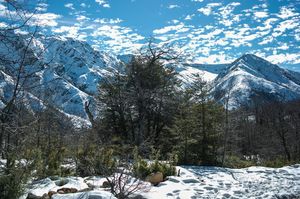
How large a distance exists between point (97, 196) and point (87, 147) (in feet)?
15.3

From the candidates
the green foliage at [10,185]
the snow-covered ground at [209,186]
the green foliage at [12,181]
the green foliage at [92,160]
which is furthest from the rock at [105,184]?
the green foliage at [10,185]

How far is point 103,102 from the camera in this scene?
76.1ft

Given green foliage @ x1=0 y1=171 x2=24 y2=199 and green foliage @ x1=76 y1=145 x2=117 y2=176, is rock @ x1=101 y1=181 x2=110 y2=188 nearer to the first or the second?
green foliage @ x1=76 y1=145 x2=117 y2=176

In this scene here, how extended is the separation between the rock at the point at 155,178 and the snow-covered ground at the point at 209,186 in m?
0.23

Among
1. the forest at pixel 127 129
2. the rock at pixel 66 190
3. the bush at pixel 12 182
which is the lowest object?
the rock at pixel 66 190

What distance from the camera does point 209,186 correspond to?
32.6ft

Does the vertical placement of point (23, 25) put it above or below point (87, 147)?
above

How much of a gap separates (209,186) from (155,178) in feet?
4.56

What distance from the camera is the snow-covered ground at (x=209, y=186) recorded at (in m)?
8.63

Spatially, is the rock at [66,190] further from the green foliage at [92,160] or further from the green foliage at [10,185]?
the green foliage at [92,160]

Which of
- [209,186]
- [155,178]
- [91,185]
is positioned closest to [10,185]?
[91,185]

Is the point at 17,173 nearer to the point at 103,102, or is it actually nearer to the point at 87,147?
the point at 87,147

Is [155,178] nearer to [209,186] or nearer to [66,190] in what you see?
[209,186]

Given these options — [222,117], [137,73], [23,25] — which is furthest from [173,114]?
[23,25]
